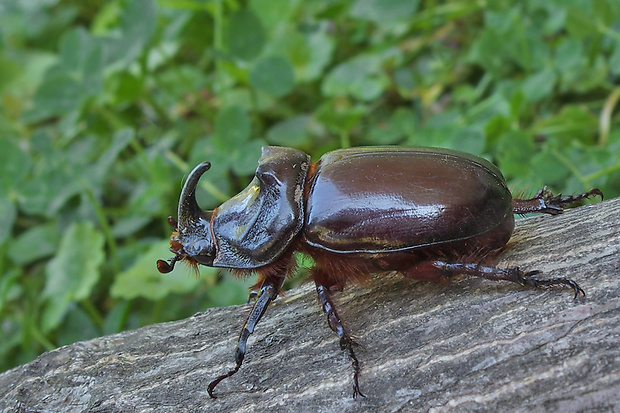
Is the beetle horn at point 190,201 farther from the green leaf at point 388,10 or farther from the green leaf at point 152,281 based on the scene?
the green leaf at point 388,10

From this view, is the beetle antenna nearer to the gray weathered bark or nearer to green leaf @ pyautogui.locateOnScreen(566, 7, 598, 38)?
the gray weathered bark

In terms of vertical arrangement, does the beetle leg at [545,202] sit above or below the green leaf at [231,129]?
below

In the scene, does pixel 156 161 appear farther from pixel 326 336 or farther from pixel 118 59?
pixel 326 336

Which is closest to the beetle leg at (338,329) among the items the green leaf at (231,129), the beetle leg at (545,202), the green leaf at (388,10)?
the beetle leg at (545,202)

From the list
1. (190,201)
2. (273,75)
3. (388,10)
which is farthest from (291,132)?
(190,201)

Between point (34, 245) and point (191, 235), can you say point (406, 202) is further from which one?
point (34, 245)

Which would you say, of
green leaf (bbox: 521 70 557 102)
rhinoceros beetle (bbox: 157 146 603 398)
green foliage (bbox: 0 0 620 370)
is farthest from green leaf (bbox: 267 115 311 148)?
rhinoceros beetle (bbox: 157 146 603 398)

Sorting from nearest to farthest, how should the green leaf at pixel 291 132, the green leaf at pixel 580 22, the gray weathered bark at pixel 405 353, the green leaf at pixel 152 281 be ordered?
the gray weathered bark at pixel 405 353, the green leaf at pixel 152 281, the green leaf at pixel 580 22, the green leaf at pixel 291 132

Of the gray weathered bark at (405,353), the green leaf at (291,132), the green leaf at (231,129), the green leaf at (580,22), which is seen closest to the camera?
the gray weathered bark at (405,353)
